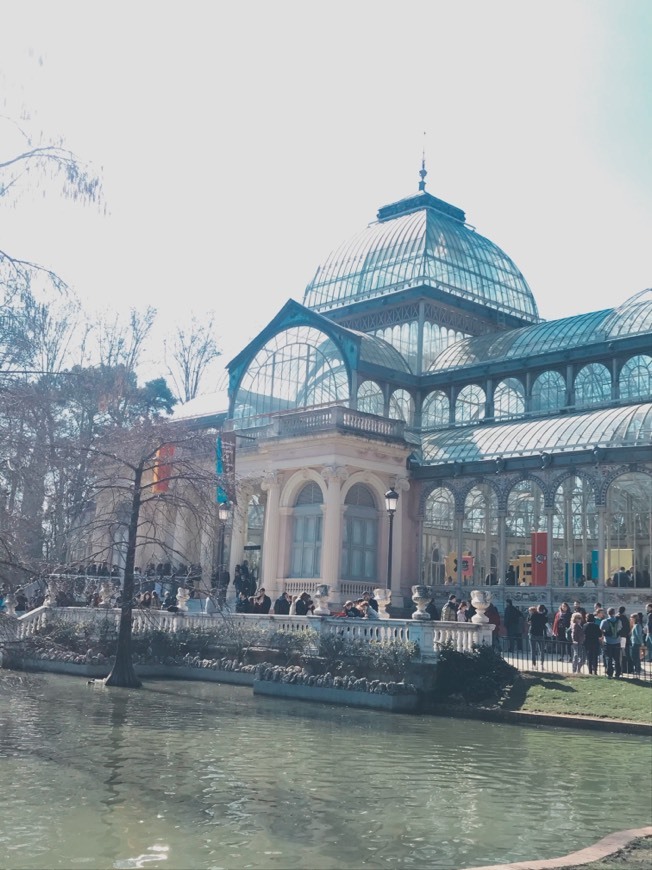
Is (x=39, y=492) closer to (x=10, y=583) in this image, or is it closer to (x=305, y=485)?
(x=10, y=583)

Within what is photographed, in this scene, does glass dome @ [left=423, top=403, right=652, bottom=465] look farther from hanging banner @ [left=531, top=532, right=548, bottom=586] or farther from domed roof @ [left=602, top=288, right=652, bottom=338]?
domed roof @ [left=602, top=288, right=652, bottom=338]

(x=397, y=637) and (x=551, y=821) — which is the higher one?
(x=397, y=637)

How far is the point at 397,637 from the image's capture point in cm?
2128

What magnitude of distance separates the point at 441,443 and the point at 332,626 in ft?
49.0

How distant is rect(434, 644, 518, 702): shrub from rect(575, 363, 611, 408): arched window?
16.7 m

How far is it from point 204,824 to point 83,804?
1.52 m

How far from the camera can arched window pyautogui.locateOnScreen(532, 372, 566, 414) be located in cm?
3628

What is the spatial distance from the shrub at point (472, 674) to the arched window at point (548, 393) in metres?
17.3

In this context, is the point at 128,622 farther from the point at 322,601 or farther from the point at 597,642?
the point at 597,642

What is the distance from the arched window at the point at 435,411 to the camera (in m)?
39.5

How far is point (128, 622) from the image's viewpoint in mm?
23016

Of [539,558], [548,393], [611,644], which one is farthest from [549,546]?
Answer: [611,644]

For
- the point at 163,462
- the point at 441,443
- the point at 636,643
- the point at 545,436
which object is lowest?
the point at 636,643

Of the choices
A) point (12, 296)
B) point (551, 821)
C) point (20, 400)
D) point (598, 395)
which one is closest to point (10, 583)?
point (20, 400)
